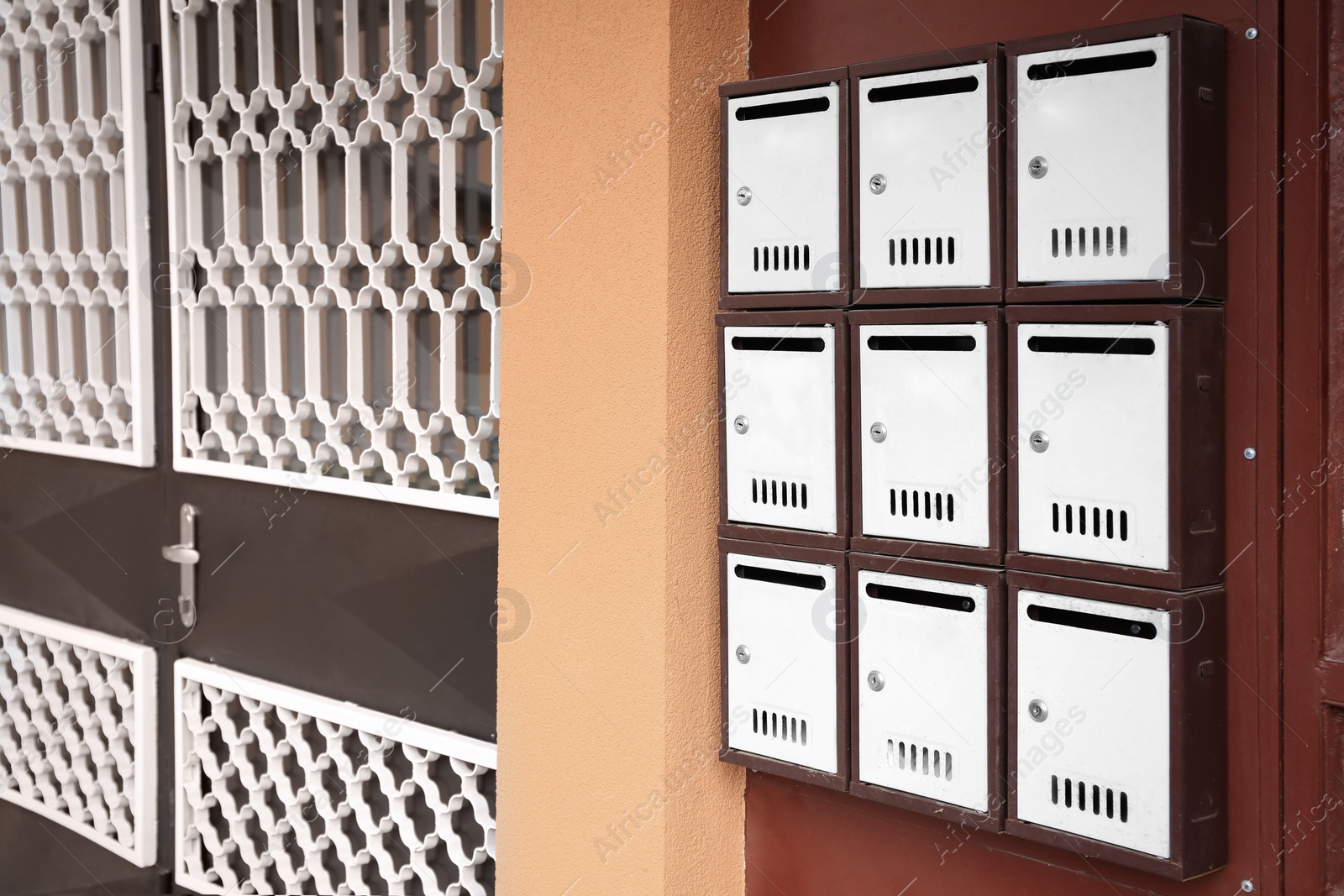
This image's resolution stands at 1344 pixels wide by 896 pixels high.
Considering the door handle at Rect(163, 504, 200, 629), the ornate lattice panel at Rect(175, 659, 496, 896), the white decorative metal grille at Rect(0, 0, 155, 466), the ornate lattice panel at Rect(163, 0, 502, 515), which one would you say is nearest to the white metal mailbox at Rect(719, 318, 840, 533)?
the ornate lattice panel at Rect(163, 0, 502, 515)

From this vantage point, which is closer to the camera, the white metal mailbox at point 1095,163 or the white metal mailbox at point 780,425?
the white metal mailbox at point 1095,163

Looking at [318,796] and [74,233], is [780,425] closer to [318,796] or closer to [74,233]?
[318,796]

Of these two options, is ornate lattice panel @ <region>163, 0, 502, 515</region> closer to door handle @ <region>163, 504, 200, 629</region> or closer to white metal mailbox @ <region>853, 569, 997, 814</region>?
door handle @ <region>163, 504, 200, 629</region>

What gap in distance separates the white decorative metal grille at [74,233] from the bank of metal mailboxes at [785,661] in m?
1.72

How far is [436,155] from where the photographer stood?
2172mm

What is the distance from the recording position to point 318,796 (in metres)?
2.41

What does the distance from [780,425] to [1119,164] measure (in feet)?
1.77

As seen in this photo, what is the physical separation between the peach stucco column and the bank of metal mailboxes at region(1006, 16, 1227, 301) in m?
0.47

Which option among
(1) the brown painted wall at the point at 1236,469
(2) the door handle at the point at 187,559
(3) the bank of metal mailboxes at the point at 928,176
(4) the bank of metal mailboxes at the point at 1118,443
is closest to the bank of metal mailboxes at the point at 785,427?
(3) the bank of metal mailboxes at the point at 928,176

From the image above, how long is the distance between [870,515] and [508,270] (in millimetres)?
700

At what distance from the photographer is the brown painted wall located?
4.25 ft

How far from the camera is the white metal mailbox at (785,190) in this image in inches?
60.2

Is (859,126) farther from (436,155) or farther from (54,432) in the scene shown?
(54,432)

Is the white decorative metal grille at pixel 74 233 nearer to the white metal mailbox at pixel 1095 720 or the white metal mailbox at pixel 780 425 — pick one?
the white metal mailbox at pixel 780 425
